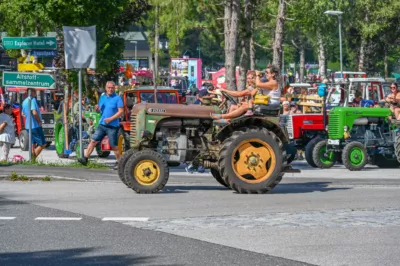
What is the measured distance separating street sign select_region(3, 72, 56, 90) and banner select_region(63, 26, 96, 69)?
116 cm

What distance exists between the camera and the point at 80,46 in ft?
69.0

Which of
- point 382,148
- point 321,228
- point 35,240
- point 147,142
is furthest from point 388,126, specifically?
point 35,240

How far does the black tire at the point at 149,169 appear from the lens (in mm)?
16094

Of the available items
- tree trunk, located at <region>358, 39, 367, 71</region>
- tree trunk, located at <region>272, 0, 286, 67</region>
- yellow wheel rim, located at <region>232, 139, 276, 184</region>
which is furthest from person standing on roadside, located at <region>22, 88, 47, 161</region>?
tree trunk, located at <region>358, 39, 367, 71</region>

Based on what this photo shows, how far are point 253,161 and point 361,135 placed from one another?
7979 millimetres

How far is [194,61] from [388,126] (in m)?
44.7

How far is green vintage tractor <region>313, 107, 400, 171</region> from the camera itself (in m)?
23.5

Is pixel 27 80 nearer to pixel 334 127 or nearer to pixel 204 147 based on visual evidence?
pixel 204 147

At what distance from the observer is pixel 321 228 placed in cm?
1231

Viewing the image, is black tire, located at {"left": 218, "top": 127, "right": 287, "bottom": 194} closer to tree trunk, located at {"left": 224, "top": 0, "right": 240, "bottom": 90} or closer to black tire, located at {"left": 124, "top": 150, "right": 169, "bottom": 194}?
black tire, located at {"left": 124, "top": 150, "right": 169, "bottom": 194}

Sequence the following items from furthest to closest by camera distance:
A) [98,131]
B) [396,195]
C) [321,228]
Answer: [98,131] < [396,195] < [321,228]

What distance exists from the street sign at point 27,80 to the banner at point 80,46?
45.5 inches

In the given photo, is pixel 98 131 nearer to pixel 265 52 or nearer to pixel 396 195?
pixel 396 195

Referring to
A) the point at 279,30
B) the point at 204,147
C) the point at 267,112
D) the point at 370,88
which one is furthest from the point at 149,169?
the point at 279,30
